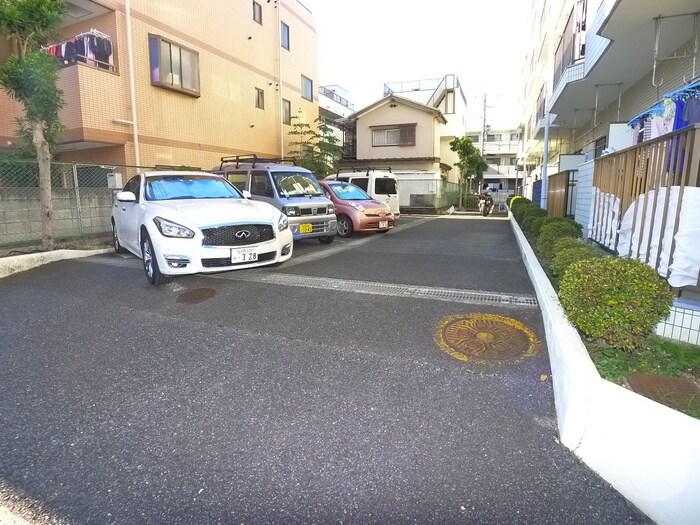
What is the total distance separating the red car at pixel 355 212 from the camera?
10.8 meters

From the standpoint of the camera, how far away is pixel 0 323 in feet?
14.3

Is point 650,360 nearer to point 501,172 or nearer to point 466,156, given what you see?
point 466,156

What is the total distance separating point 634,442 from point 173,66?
49.0ft

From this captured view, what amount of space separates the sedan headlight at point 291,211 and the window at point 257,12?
12.8 meters

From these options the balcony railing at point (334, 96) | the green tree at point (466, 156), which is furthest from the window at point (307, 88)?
the green tree at point (466, 156)

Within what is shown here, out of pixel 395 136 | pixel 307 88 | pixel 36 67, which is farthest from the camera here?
pixel 395 136

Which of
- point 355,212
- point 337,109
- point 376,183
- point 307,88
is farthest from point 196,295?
point 337,109

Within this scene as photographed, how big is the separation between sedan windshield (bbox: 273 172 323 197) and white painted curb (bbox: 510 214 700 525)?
23.5ft

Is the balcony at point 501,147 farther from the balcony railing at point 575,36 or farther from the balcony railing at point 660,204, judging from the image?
the balcony railing at point 660,204

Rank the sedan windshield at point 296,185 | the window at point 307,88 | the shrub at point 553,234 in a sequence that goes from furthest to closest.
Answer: the window at point 307,88
the sedan windshield at point 296,185
the shrub at point 553,234

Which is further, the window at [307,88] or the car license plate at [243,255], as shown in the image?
the window at [307,88]

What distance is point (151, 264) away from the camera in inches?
221

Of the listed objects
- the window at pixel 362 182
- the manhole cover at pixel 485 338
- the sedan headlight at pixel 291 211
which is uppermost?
the window at pixel 362 182

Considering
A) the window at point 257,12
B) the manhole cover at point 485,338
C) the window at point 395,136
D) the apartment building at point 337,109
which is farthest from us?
the apartment building at point 337,109
